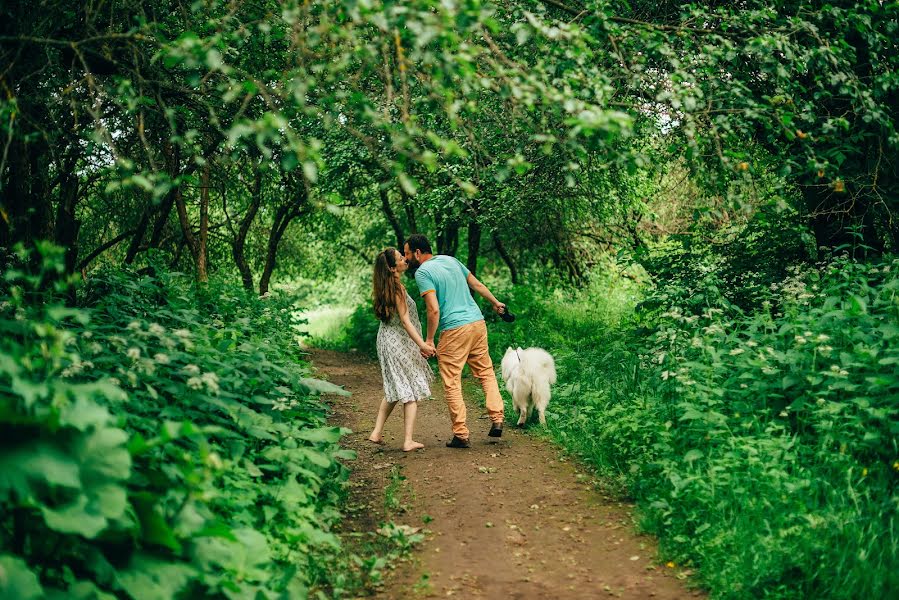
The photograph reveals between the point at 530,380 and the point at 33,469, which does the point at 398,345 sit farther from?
the point at 33,469

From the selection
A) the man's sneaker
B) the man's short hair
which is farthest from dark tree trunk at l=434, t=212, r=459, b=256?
the man's sneaker

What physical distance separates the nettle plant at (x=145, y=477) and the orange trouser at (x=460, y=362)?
2.24m

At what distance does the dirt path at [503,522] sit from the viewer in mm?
4605

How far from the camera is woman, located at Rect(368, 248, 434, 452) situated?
24.9 ft

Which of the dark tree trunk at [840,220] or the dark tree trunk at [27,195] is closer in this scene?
the dark tree trunk at [27,195]

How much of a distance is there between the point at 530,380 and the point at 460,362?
3.45ft

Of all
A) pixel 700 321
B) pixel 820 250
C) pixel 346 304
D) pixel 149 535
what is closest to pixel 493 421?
pixel 700 321

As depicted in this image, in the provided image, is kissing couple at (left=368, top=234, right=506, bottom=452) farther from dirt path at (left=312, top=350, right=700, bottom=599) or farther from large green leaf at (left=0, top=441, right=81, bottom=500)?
large green leaf at (left=0, top=441, right=81, bottom=500)

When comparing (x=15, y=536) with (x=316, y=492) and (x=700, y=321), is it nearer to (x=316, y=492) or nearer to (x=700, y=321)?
(x=316, y=492)

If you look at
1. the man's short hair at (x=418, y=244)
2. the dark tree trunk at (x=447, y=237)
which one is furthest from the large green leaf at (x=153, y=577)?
the dark tree trunk at (x=447, y=237)

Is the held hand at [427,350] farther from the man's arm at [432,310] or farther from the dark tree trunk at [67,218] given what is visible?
the dark tree trunk at [67,218]

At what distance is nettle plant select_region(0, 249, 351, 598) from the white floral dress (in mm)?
1990

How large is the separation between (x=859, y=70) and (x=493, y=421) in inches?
235

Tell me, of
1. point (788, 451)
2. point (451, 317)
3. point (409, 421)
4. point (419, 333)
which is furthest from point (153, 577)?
point (451, 317)
